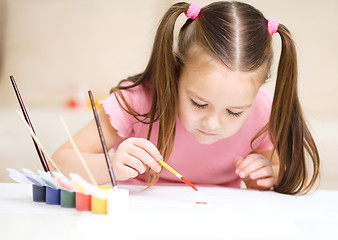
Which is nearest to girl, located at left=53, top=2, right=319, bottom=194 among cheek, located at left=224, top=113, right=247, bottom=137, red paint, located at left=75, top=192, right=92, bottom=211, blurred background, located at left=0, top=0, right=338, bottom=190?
cheek, located at left=224, top=113, right=247, bottom=137

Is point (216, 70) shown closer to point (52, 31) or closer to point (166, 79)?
point (166, 79)

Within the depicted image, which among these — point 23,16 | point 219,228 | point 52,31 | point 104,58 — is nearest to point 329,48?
point 104,58

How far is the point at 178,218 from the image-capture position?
59cm

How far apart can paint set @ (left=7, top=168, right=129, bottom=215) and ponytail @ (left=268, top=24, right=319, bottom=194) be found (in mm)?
370

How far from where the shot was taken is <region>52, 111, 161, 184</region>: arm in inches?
27.2

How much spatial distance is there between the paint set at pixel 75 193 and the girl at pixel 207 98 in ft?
0.39

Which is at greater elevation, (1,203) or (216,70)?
(216,70)

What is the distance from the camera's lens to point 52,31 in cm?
206

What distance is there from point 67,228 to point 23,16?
5.64 ft

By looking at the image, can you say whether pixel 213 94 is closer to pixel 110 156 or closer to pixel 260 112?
pixel 110 156

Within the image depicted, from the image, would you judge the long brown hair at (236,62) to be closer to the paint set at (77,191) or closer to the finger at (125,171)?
the finger at (125,171)

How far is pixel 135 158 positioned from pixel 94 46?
145cm

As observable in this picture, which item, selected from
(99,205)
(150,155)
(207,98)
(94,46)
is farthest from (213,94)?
(94,46)

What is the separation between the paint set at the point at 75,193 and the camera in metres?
0.57
